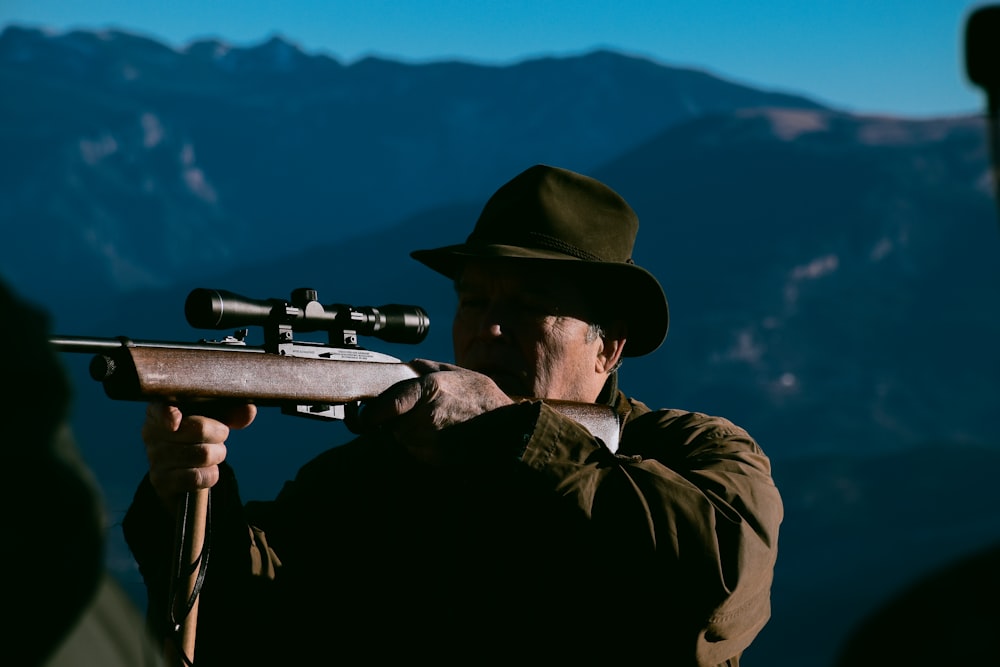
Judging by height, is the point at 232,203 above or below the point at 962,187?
below

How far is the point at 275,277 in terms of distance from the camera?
3544 centimetres

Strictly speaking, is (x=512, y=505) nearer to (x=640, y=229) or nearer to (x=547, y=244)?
(x=547, y=244)

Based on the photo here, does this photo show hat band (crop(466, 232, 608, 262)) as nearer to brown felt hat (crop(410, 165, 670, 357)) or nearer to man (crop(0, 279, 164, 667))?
brown felt hat (crop(410, 165, 670, 357))

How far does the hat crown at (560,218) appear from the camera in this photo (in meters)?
4.32

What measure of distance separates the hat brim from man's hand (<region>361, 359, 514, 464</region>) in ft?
2.36

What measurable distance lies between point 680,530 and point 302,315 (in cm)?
133

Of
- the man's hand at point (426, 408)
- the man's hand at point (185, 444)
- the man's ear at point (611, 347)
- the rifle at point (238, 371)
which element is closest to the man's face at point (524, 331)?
the man's ear at point (611, 347)

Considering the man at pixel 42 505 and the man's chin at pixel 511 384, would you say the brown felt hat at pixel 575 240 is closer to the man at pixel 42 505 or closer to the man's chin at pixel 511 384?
the man's chin at pixel 511 384

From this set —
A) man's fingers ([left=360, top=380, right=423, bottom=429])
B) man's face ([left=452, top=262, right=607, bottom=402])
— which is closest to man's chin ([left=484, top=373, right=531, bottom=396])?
man's face ([left=452, top=262, right=607, bottom=402])

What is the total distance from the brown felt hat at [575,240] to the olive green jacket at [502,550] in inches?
17.7

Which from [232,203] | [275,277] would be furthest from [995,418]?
[232,203]

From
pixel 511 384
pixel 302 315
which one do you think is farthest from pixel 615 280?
pixel 302 315

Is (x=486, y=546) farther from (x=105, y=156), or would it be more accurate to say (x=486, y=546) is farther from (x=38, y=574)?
(x=105, y=156)

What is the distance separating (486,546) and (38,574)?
2.55 meters
